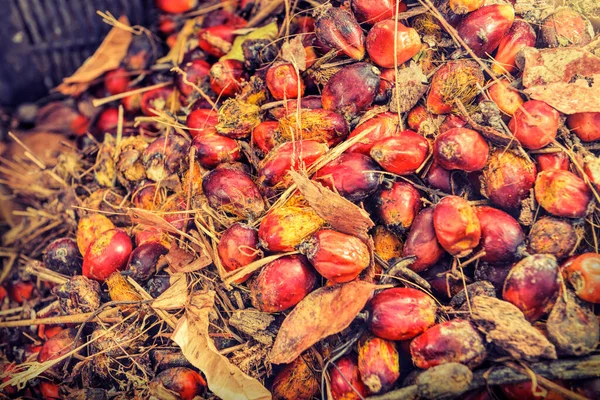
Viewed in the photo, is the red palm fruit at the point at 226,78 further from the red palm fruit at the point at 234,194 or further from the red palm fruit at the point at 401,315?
the red palm fruit at the point at 401,315

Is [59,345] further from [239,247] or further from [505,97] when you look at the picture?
[505,97]

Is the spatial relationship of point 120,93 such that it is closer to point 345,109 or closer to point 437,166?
point 345,109

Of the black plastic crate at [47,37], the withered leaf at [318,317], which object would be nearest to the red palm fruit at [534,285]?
the withered leaf at [318,317]

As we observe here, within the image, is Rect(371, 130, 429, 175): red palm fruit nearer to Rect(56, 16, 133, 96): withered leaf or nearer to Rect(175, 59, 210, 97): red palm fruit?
Rect(175, 59, 210, 97): red palm fruit

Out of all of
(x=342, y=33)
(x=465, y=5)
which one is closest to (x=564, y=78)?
(x=465, y=5)

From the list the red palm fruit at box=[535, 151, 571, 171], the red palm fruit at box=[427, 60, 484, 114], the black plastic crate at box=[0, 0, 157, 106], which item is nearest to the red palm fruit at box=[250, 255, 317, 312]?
the red palm fruit at box=[427, 60, 484, 114]

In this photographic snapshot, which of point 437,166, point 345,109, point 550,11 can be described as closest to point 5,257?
point 345,109
